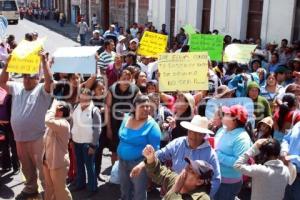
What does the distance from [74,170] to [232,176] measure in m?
2.69

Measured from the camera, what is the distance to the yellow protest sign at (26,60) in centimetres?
549

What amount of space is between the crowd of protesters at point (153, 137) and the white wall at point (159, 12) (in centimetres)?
1343

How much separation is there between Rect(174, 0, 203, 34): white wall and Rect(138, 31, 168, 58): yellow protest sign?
360 inches

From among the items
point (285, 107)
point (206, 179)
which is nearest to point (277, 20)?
point (285, 107)

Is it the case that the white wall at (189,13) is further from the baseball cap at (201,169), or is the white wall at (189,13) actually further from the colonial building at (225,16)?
the baseball cap at (201,169)

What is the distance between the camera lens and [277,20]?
13.2 m

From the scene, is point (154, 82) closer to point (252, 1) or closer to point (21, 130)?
point (21, 130)

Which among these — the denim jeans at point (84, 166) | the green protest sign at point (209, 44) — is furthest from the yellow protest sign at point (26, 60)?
the green protest sign at point (209, 44)

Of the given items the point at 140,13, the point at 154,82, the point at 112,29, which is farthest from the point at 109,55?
the point at 140,13

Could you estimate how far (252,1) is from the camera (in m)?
14.9

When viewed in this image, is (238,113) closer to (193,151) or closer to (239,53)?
(193,151)

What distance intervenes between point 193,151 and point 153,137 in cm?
86

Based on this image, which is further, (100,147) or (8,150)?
(8,150)

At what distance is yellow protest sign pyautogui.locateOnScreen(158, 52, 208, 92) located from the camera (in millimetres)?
5992
